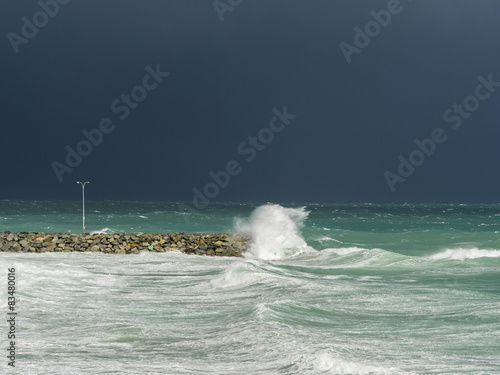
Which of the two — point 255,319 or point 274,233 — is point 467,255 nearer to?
point 274,233

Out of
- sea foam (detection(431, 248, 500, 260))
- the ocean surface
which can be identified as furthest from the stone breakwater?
sea foam (detection(431, 248, 500, 260))

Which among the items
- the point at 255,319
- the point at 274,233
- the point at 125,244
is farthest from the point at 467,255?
the point at 255,319

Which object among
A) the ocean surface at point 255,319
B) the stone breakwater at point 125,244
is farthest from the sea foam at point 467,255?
the stone breakwater at point 125,244

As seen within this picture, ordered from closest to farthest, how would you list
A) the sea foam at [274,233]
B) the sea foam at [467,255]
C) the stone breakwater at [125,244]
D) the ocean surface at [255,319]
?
the ocean surface at [255,319] < the sea foam at [467,255] < the stone breakwater at [125,244] < the sea foam at [274,233]

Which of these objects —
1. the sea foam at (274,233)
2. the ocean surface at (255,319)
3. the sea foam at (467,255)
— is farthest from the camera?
the sea foam at (274,233)

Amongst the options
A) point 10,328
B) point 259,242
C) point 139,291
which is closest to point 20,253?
point 259,242

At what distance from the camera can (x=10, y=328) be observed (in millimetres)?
12648

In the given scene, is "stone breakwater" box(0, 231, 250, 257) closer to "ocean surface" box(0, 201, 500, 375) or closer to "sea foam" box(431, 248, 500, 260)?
"ocean surface" box(0, 201, 500, 375)

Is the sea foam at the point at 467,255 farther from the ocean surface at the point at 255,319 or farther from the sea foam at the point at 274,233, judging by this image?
the sea foam at the point at 274,233

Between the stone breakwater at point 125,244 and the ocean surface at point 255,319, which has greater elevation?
the ocean surface at point 255,319

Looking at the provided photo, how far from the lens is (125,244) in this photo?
32.3 m

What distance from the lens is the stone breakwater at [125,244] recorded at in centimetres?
3153

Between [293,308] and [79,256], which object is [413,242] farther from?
[293,308]

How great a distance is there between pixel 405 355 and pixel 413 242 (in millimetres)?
33609
